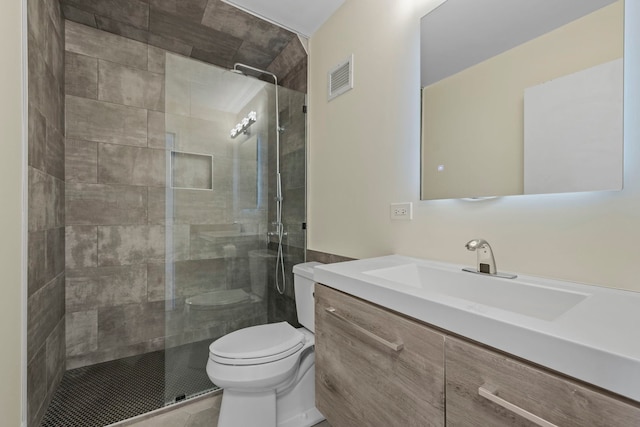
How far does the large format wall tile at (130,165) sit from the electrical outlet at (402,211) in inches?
71.8

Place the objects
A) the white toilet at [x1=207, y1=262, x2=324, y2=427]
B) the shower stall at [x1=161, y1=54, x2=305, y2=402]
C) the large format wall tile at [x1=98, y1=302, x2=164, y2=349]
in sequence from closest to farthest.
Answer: the white toilet at [x1=207, y1=262, x2=324, y2=427] → the shower stall at [x1=161, y1=54, x2=305, y2=402] → the large format wall tile at [x1=98, y1=302, x2=164, y2=349]

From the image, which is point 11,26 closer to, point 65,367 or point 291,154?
→ point 291,154

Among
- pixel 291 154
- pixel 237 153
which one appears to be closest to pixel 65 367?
pixel 237 153

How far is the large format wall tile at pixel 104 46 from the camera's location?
1.96 meters

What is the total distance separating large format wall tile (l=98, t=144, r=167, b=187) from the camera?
206cm

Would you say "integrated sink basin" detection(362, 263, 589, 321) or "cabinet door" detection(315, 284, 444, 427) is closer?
"cabinet door" detection(315, 284, 444, 427)

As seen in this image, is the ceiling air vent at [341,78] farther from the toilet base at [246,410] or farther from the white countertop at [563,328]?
the toilet base at [246,410]

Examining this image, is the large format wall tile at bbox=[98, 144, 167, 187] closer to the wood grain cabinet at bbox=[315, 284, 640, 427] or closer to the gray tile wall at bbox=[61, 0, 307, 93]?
the gray tile wall at bbox=[61, 0, 307, 93]

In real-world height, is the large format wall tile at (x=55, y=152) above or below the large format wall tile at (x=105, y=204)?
above

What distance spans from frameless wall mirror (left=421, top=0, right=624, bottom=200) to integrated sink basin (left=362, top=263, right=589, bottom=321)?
34cm

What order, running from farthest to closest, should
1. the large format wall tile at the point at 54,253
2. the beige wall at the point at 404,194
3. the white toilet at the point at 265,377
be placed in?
the large format wall tile at the point at 54,253
the white toilet at the point at 265,377
the beige wall at the point at 404,194

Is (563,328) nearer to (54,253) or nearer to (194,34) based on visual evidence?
(54,253)

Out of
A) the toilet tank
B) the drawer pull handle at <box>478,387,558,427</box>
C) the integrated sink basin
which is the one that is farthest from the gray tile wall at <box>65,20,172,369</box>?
the drawer pull handle at <box>478,387,558,427</box>

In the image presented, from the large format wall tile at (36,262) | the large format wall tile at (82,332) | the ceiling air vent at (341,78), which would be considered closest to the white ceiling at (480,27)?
the ceiling air vent at (341,78)
